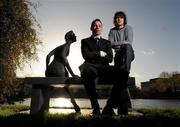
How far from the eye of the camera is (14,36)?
11.6 metres

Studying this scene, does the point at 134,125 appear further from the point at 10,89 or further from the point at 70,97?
the point at 10,89

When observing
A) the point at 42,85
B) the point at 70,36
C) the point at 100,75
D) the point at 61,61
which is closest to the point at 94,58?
the point at 100,75

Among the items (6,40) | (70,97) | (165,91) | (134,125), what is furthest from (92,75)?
(165,91)

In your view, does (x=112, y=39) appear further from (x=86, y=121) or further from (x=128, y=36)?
(x=86, y=121)

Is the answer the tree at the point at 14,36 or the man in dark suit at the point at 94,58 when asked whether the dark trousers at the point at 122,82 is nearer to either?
the man in dark suit at the point at 94,58

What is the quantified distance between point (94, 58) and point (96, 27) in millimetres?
640

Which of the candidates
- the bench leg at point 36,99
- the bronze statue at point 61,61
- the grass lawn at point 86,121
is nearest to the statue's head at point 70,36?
the bronze statue at point 61,61

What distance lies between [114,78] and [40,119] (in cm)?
145

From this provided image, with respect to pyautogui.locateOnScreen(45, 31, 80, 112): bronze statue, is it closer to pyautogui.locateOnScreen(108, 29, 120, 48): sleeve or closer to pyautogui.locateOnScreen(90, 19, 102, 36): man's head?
pyautogui.locateOnScreen(90, 19, 102, 36): man's head

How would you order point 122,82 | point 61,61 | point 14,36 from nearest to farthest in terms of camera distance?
point 122,82, point 61,61, point 14,36

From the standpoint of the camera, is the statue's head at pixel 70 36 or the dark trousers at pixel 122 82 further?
the statue's head at pixel 70 36

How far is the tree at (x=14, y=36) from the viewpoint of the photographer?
1153 cm

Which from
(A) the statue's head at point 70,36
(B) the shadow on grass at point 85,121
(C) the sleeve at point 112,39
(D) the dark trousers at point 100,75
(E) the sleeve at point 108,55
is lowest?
(B) the shadow on grass at point 85,121

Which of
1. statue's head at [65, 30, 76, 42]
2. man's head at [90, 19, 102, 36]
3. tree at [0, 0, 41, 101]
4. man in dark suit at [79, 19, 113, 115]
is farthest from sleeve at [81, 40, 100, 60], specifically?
tree at [0, 0, 41, 101]
